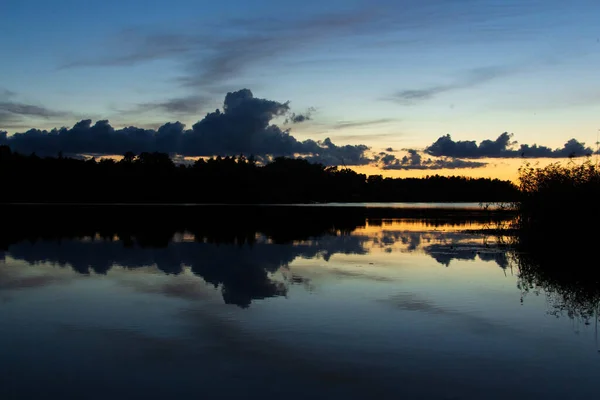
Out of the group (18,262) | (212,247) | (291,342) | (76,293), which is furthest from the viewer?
(212,247)

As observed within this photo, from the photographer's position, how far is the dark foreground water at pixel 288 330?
30.9 ft

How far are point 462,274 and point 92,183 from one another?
134 m

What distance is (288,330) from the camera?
12984 mm

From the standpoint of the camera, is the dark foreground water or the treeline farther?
the treeline

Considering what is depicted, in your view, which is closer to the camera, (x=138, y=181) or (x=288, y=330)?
(x=288, y=330)

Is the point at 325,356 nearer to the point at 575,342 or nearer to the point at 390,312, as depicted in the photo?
the point at 390,312

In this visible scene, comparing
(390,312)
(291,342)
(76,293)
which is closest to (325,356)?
(291,342)

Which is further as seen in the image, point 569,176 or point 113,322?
point 569,176

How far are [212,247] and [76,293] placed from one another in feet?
47.0

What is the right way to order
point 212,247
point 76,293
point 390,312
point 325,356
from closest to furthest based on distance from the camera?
point 325,356
point 390,312
point 76,293
point 212,247

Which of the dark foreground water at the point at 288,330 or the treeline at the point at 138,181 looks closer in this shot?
the dark foreground water at the point at 288,330

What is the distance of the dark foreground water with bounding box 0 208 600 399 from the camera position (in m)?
9.42

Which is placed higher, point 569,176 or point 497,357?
point 569,176

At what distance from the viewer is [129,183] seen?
490 feet
